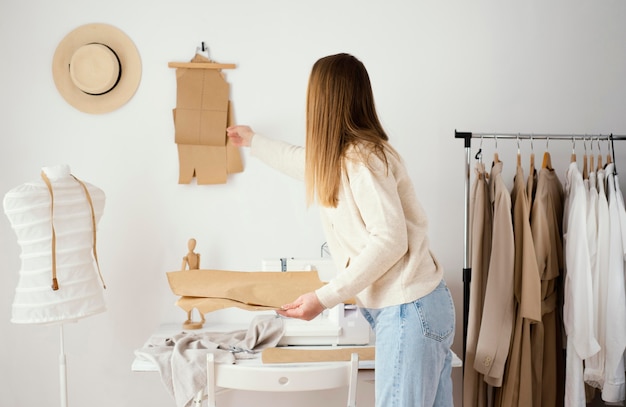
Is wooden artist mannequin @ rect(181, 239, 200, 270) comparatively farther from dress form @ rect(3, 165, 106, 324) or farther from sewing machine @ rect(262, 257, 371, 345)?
sewing machine @ rect(262, 257, 371, 345)

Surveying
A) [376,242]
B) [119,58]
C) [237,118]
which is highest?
[119,58]

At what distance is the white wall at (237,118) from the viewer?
9.98 ft

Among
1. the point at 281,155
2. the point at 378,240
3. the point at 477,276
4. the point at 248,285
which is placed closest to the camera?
the point at 378,240

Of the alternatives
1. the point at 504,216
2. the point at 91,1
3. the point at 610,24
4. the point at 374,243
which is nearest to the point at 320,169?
the point at 374,243

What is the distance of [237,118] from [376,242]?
1.45 metres

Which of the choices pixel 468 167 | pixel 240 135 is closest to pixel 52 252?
pixel 240 135

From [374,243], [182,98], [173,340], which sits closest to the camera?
[374,243]

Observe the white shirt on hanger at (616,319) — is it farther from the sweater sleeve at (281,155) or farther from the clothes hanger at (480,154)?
the sweater sleeve at (281,155)

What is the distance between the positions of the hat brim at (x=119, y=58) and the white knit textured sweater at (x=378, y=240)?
4.78 ft

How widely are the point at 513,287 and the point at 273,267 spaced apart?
0.94 m

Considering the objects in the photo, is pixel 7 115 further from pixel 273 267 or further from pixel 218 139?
pixel 273 267

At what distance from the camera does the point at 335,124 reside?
6.19 feet

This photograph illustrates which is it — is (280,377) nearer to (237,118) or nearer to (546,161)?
(237,118)

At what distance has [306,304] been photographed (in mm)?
1861
